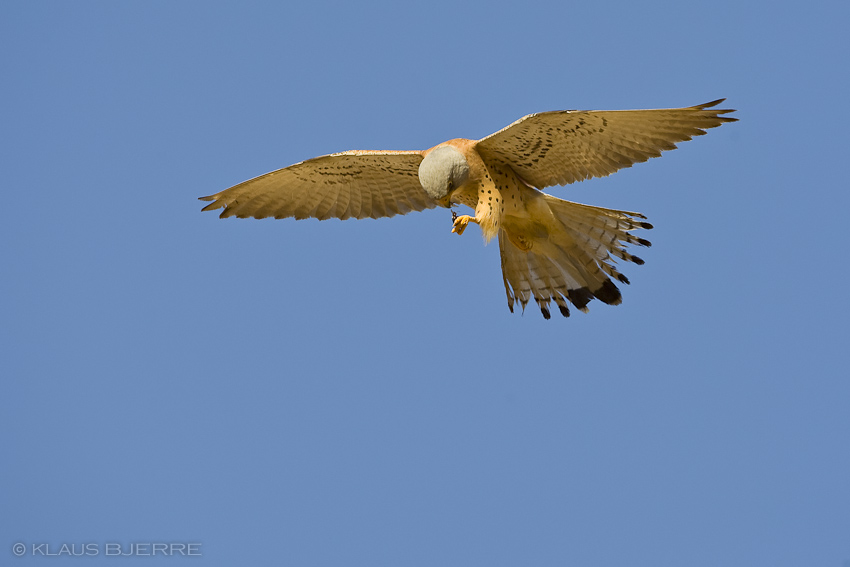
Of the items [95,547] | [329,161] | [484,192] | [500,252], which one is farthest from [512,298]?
[95,547]

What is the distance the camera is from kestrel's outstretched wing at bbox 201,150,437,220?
10477 mm

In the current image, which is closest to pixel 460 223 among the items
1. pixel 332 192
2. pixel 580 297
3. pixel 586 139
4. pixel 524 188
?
pixel 524 188

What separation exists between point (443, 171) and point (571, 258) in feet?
5.57

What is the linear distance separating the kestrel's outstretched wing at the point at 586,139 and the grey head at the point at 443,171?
306mm

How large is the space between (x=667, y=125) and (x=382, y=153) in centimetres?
252

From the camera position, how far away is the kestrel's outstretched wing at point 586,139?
9.09 metres

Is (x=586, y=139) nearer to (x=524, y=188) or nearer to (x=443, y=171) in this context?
(x=524, y=188)

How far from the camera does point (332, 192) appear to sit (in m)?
10.9

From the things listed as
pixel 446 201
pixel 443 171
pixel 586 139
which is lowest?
pixel 446 201

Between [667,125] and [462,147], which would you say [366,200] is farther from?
[667,125]

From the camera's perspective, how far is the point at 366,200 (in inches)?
431

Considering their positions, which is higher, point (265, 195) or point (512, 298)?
point (265, 195)

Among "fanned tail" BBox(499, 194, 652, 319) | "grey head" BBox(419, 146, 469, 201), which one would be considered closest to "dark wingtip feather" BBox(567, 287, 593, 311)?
"fanned tail" BBox(499, 194, 652, 319)

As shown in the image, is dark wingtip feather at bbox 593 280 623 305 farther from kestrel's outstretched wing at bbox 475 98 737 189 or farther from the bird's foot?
the bird's foot
